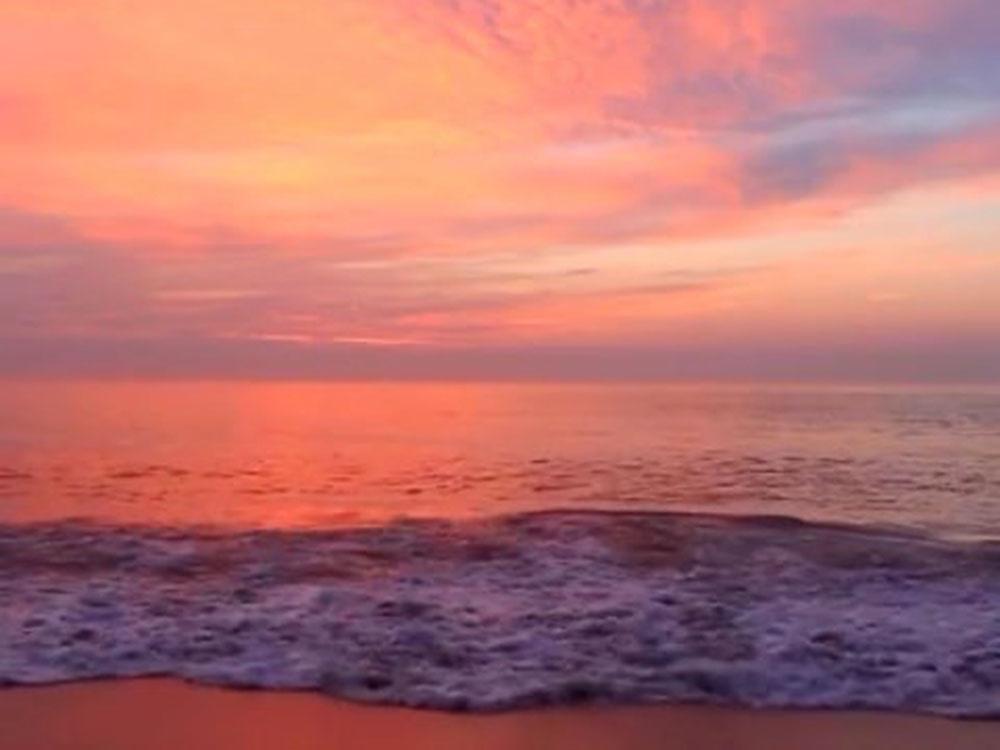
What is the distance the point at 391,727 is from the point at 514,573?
469 centimetres

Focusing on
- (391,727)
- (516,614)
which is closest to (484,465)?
(516,614)

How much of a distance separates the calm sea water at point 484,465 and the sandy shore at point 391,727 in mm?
7780

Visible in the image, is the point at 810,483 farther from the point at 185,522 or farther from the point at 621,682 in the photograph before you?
the point at 621,682

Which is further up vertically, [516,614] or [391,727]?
[516,614]

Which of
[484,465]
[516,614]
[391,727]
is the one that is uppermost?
[484,465]

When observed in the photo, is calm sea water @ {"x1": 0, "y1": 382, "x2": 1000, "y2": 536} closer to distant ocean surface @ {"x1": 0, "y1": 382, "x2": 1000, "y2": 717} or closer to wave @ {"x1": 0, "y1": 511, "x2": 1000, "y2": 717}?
distant ocean surface @ {"x1": 0, "y1": 382, "x2": 1000, "y2": 717}

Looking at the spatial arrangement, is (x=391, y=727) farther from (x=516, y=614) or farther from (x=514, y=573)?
(x=514, y=573)

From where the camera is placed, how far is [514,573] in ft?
38.4

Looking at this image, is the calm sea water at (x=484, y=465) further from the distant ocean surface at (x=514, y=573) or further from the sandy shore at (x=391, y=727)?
the sandy shore at (x=391, y=727)

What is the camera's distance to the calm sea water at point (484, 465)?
688 inches

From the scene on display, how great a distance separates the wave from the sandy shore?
0.76 feet

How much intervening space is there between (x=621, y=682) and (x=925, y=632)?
2.87 m

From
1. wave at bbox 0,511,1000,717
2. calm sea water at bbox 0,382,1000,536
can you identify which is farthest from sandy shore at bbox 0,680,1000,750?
calm sea water at bbox 0,382,1000,536

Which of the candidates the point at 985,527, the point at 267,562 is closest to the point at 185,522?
the point at 267,562
